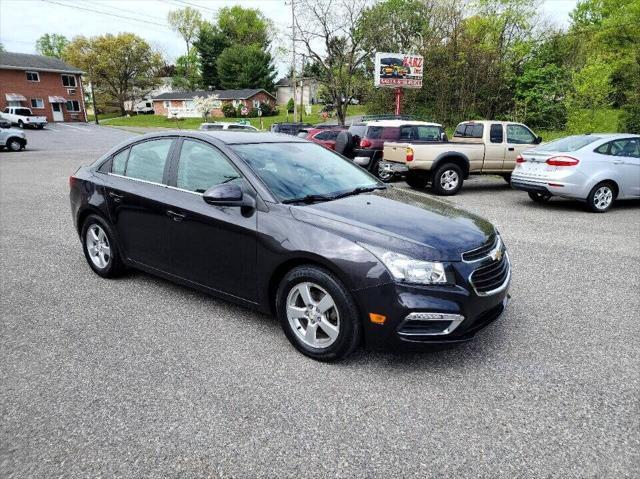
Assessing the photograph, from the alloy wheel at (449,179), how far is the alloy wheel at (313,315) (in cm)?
820

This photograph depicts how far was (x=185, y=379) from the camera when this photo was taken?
9.65 feet

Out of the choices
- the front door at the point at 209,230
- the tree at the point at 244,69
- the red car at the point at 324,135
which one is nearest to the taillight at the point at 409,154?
the red car at the point at 324,135

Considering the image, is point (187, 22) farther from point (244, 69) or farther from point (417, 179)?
point (417, 179)

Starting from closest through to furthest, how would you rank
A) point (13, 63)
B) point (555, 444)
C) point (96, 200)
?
point (555, 444), point (96, 200), point (13, 63)

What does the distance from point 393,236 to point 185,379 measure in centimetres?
169

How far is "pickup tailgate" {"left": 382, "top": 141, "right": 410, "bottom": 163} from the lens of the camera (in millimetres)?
10500

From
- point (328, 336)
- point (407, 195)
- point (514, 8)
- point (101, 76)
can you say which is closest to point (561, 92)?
point (514, 8)

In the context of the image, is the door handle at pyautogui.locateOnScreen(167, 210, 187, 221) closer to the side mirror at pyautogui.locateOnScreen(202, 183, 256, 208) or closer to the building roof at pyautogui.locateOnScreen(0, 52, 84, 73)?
the side mirror at pyautogui.locateOnScreen(202, 183, 256, 208)

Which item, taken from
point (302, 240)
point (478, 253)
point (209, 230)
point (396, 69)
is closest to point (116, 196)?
point (209, 230)

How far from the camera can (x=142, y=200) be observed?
404 centimetres

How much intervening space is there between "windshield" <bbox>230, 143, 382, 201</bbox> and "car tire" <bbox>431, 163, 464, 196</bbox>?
6.56 metres

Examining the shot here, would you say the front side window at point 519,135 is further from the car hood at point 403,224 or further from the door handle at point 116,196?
the door handle at point 116,196

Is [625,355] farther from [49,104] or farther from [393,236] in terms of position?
[49,104]

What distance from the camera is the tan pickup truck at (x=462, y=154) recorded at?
10.4 meters
